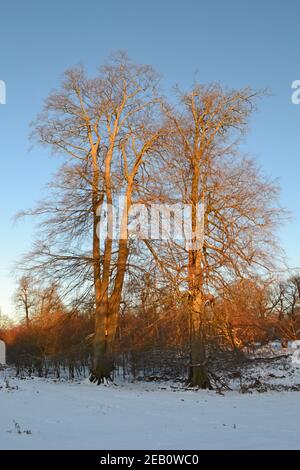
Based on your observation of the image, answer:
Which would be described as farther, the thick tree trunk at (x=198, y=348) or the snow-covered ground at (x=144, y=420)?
the thick tree trunk at (x=198, y=348)

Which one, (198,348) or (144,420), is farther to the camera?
(198,348)

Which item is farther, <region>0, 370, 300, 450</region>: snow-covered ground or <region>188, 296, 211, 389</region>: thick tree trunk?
<region>188, 296, 211, 389</region>: thick tree trunk

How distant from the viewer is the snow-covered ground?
316 inches

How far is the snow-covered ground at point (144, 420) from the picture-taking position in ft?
26.3

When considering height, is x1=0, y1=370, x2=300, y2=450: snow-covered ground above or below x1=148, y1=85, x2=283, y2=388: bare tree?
below

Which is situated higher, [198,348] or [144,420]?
[198,348]

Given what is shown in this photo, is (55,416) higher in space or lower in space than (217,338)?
lower

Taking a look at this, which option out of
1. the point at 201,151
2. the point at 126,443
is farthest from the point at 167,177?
the point at 126,443

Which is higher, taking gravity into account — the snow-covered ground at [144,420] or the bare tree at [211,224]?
the bare tree at [211,224]

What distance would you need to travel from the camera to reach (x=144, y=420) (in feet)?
35.3
